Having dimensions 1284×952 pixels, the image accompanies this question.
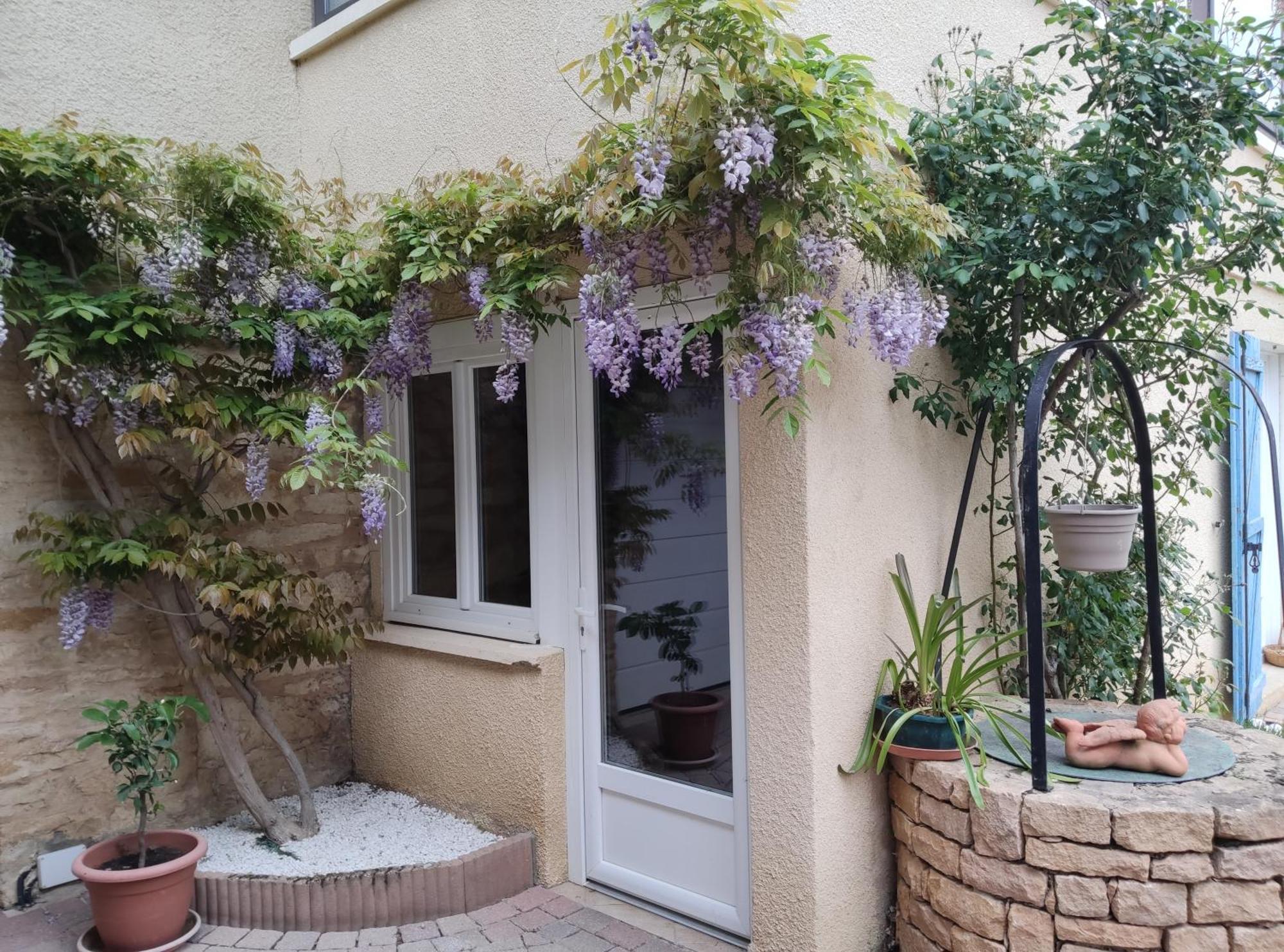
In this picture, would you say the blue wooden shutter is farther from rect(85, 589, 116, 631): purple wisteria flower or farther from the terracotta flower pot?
rect(85, 589, 116, 631): purple wisteria flower

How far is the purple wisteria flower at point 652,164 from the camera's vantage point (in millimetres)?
2449

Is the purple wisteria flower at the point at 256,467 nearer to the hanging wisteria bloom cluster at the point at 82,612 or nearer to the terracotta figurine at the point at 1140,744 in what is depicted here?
the hanging wisteria bloom cluster at the point at 82,612

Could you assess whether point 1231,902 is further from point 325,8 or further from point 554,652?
point 325,8

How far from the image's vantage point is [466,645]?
3703mm

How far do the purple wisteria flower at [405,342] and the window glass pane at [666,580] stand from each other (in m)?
0.72

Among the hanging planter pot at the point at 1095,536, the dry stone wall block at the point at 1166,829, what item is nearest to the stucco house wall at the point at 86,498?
the hanging planter pot at the point at 1095,536

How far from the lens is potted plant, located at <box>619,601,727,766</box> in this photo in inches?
122

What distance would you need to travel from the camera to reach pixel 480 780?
365 centimetres

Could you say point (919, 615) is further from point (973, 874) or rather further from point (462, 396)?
point (462, 396)

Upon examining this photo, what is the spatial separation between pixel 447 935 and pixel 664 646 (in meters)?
1.20

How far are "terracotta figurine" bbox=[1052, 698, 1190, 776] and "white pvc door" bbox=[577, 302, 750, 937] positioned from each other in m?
1.00

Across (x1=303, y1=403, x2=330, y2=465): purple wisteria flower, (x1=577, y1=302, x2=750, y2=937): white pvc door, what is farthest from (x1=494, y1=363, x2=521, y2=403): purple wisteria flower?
(x1=303, y1=403, x2=330, y2=465): purple wisteria flower

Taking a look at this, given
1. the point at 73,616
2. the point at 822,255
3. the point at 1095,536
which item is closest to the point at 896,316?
the point at 822,255

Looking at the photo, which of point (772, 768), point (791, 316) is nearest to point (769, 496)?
point (791, 316)
